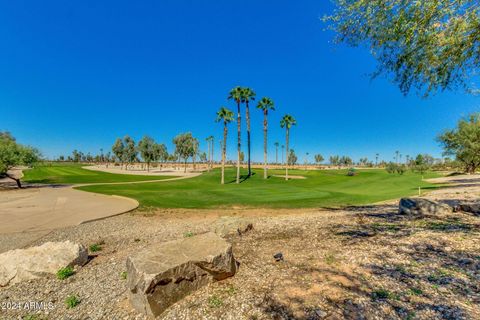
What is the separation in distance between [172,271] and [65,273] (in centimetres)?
446

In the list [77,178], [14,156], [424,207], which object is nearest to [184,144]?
[77,178]

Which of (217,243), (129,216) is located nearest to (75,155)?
(129,216)

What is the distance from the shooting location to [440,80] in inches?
317

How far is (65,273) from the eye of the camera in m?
6.95

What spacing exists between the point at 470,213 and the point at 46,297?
16.3 metres

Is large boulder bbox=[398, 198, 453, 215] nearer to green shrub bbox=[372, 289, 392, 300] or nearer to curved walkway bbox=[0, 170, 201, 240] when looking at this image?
green shrub bbox=[372, 289, 392, 300]

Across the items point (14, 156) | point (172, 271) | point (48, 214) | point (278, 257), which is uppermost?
point (14, 156)

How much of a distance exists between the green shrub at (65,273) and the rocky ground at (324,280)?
0.14 m

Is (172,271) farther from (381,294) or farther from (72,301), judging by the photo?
(381,294)

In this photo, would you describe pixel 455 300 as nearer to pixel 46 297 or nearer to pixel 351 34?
pixel 351 34

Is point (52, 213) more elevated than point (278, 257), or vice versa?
point (278, 257)

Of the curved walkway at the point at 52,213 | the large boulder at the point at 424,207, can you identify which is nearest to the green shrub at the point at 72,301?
the curved walkway at the point at 52,213

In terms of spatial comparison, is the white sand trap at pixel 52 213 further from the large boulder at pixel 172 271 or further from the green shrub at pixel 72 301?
the large boulder at pixel 172 271

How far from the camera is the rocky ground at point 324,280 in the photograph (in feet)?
14.0
